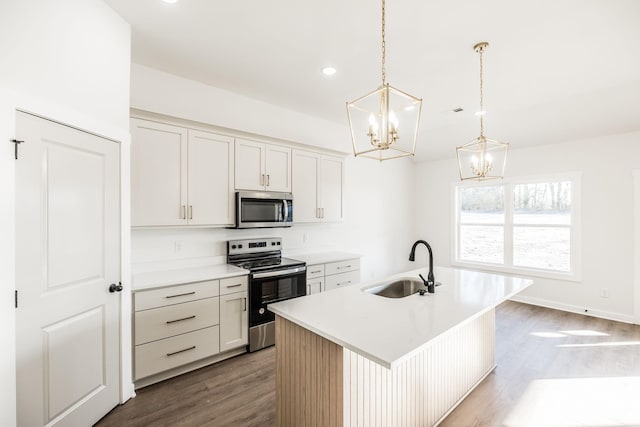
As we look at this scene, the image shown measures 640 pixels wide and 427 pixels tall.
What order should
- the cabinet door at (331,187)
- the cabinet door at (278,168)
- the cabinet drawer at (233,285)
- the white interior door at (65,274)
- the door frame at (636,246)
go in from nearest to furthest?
the white interior door at (65,274) < the cabinet drawer at (233,285) < the cabinet door at (278,168) < the door frame at (636,246) < the cabinet door at (331,187)

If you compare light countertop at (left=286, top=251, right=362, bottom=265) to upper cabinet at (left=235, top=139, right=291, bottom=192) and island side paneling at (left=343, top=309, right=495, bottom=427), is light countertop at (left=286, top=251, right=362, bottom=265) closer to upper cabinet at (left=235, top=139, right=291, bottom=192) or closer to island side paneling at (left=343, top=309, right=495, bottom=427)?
upper cabinet at (left=235, top=139, right=291, bottom=192)

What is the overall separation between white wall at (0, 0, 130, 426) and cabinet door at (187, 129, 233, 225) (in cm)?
71

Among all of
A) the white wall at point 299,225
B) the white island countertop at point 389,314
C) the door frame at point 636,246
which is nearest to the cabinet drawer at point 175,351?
the white wall at point 299,225

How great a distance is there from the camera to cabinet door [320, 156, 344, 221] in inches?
161

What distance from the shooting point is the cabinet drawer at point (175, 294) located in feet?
7.85

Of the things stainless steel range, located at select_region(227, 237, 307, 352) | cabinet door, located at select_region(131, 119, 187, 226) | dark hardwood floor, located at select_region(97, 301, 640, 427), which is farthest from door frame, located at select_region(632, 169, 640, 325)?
cabinet door, located at select_region(131, 119, 187, 226)

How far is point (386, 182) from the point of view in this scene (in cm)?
564

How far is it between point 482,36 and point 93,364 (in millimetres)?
3717

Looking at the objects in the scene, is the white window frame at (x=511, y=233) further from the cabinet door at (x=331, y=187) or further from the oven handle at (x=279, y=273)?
the oven handle at (x=279, y=273)

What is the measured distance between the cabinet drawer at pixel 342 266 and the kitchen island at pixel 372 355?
4.79ft

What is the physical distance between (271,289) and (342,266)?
117 centimetres

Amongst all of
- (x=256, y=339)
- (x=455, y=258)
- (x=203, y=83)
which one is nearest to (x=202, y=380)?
(x=256, y=339)

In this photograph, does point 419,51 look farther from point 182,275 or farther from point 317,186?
point 182,275

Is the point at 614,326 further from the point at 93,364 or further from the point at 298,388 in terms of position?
the point at 93,364
